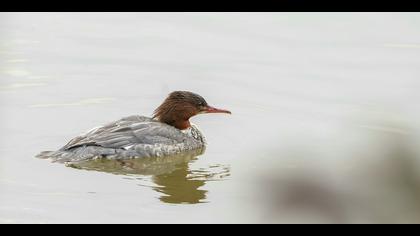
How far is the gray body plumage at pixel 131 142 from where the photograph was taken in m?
10.2

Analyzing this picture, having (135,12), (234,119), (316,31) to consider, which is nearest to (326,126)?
(234,119)

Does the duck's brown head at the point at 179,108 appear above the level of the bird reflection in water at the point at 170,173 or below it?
above

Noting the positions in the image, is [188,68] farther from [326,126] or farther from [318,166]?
[318,166]

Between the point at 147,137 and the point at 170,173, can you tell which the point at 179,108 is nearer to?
the point at 147,137

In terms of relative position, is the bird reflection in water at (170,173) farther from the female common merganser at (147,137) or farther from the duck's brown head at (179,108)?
the duck's brown head at (179,108)

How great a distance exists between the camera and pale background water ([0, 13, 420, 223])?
350 inches

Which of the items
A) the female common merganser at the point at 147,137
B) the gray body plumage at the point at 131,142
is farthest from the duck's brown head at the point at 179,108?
the gray body plumage at the point at 131,142

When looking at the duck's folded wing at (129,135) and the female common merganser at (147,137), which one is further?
the duck's folded wing at (129,135)

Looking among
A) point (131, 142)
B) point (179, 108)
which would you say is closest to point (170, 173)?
point (131, 142)

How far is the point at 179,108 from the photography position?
11.7 m

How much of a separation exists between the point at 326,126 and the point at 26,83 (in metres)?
4.56

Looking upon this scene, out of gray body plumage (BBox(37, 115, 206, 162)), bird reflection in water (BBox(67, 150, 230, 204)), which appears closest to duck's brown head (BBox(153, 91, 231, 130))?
gray body plumage (BBox(37, 115, 206, 162))

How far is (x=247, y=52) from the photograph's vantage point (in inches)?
591

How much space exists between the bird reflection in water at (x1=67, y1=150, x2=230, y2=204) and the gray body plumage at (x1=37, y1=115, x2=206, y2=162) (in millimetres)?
96
